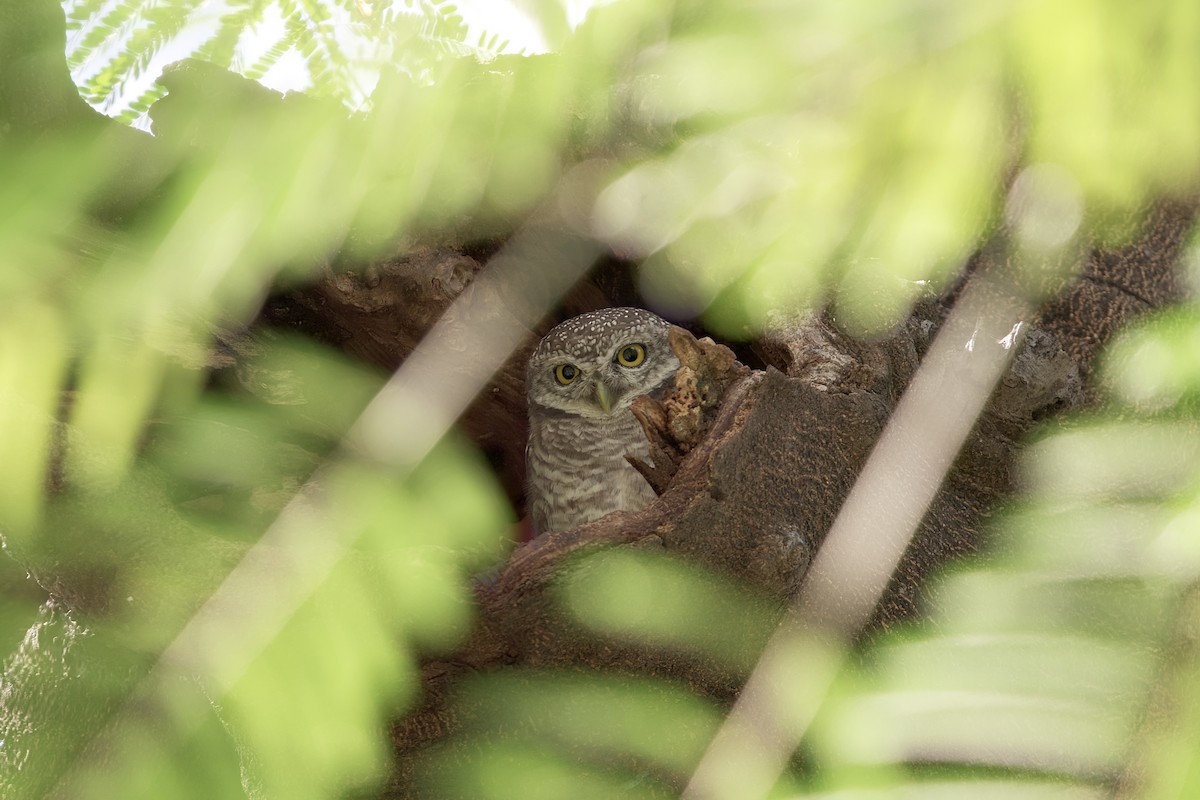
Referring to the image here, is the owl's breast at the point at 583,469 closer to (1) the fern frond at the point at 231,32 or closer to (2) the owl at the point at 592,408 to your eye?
(2) the owl at the point at 592,408

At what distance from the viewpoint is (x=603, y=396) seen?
2.95 metres

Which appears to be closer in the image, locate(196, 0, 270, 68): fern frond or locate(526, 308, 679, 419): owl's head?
locate(196, 0, 270, 68): fern frond

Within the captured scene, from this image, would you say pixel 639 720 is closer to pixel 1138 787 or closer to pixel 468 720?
pixel 468 720

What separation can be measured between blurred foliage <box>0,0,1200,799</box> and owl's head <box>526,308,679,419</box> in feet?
3.84

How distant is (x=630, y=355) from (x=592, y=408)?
0.20 m

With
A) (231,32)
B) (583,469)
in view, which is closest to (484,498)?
(231,32)

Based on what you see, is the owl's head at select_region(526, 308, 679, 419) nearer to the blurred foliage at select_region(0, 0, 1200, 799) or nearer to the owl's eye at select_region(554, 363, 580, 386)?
the owl's eye at select_region(554, 363, 580, 386)

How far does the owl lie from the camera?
9.53 ft

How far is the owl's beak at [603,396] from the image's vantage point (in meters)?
2.95

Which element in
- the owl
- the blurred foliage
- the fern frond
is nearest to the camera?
the blurred foliage

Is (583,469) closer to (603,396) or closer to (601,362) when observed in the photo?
(603,396)

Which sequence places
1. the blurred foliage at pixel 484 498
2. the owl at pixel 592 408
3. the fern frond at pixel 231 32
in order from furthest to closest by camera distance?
the owl at pixel 592 408 → the fern frond at pixel 231 32 → the blurred foliage at pixel 484 498

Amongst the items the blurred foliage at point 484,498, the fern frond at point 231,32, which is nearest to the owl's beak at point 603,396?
the blurred foliage at point 484,498

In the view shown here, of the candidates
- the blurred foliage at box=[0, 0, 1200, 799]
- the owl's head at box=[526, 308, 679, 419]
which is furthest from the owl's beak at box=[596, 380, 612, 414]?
the blurred foliage at box=[0, 0, 1200, 799]
